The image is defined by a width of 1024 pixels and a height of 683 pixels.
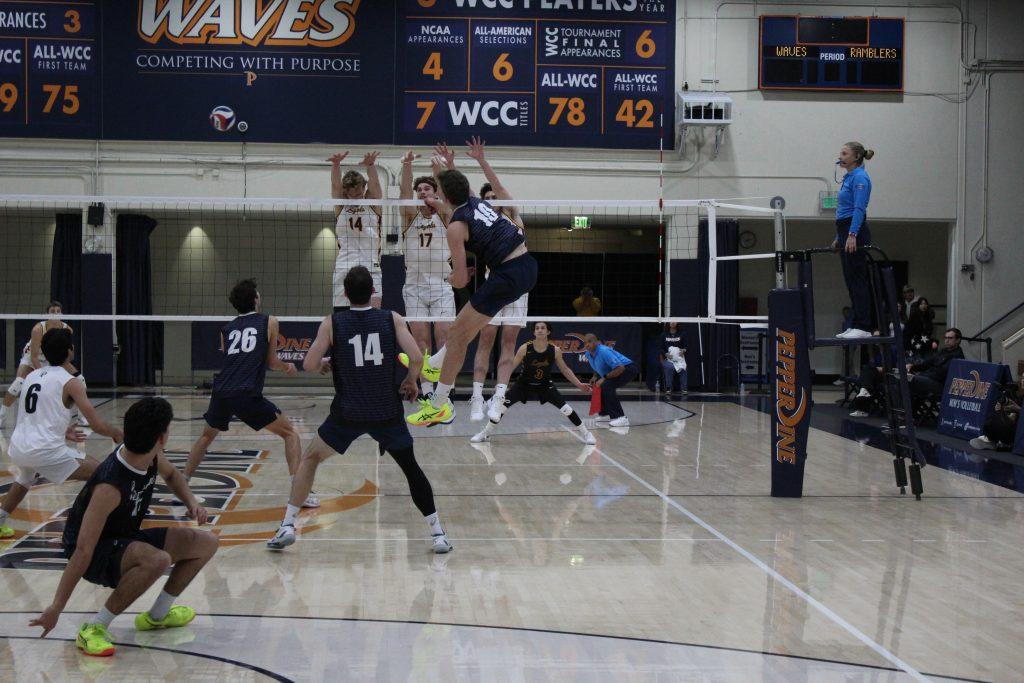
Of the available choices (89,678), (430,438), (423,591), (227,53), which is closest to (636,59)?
(227,53)

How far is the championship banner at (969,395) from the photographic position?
11.4 m

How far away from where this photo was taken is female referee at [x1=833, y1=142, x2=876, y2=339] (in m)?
7.84

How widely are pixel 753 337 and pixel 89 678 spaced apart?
631 inches

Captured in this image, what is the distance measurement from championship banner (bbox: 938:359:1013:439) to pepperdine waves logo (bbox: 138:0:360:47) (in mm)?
10395

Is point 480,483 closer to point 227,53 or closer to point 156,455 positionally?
point 156,455

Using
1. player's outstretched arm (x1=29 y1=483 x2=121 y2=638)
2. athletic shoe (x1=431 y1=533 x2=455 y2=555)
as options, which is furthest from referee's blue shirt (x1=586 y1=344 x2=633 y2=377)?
player's outstretched arm (x1=29 y1=483 x2=121 y2=638)

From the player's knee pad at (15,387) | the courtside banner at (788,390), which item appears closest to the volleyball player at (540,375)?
the courtside banner at (788,390)

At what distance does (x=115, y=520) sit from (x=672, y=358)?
43.8 ft

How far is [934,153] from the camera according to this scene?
1747cm

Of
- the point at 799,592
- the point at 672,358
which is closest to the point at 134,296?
the point at 672,358

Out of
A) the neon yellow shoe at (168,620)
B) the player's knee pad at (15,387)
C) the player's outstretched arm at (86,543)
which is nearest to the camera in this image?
the player's outstretched arm at (86,543)

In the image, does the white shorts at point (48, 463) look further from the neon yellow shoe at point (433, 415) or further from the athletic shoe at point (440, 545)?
the neon yellow shoe at point (433, 415)

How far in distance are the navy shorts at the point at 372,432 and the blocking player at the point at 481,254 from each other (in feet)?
3.43

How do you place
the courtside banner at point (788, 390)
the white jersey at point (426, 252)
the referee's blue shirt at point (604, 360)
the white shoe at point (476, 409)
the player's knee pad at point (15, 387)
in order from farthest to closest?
1. the referee's blue shirt at point (604, 360)
2. the player's knee pad at point (15, 387)
3. the white shoe at point (476, 409)
4. the white jersey at point (426, 252)
5. the courtside banner at point (788, 390)
